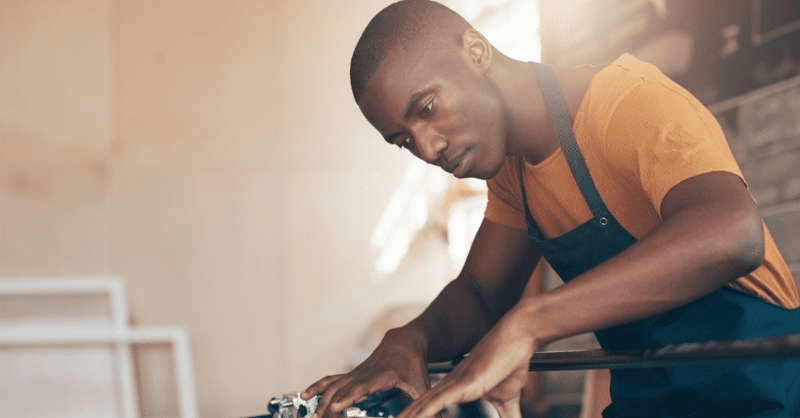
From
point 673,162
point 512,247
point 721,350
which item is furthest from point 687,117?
point 512,247

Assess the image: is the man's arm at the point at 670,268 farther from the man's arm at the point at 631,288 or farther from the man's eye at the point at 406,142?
the man's eye at the point at 406,142

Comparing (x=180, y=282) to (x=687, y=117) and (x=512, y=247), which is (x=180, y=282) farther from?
(x=687, y=117)

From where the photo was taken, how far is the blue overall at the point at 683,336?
3.42 feet

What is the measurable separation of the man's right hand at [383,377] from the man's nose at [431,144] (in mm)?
286

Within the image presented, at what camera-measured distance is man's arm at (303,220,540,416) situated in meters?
1.29

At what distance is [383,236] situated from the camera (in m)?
3.21

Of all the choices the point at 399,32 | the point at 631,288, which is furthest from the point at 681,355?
the point at 399,32

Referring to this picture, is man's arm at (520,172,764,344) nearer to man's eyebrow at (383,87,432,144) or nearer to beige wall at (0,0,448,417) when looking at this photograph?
man's eyebrow at (383,87,432,144)

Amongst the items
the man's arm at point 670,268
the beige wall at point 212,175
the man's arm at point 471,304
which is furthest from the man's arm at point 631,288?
the beige wall at point 212,175

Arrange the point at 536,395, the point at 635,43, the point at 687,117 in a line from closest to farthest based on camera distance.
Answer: the point at 687,117, the point at 635,43, the point at 536,395

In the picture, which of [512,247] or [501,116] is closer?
[501,116]

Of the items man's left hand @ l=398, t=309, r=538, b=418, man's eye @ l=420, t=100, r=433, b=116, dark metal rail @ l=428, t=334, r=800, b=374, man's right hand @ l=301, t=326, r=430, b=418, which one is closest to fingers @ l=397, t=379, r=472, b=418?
man's left hand @ l=398, t=309, r=538, b=418

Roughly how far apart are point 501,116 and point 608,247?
22 cm

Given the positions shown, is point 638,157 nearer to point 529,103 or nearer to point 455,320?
point 529,103
